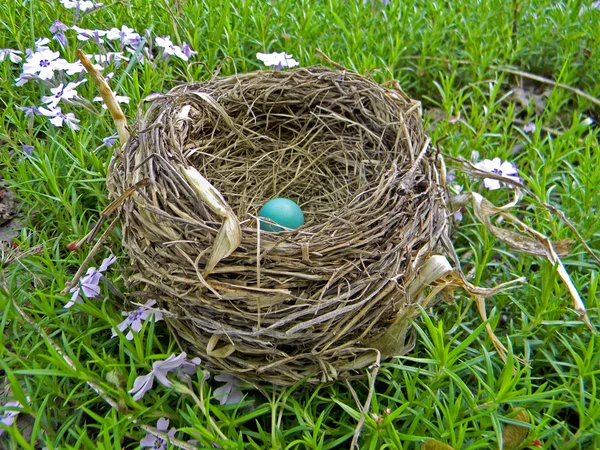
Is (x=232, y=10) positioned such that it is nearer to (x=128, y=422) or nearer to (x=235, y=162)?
(x=235, y=162)

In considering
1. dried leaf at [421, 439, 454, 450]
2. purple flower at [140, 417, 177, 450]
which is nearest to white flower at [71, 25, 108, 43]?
purple flower at [140, 417, 177, 450]

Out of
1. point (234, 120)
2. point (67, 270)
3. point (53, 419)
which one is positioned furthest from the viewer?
point (234, 120)

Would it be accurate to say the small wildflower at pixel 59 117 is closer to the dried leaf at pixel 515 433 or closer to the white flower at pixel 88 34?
the white flower at pixel 88 34

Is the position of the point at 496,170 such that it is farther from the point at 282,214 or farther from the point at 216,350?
the point at 216,350

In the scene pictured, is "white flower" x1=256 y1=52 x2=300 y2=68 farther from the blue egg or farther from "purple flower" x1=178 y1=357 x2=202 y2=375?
"purple flower" x1=178 y1=357 x2=202 y2=375

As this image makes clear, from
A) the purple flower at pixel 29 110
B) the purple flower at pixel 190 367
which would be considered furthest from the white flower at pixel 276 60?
the purple flower at pixel 190 367

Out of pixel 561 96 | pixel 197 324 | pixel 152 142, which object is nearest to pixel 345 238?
pixel 197 324
